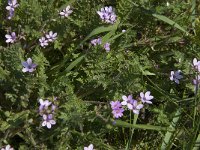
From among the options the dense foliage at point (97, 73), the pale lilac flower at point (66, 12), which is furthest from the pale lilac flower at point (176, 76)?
the pale lilac flower at point (66, 12)

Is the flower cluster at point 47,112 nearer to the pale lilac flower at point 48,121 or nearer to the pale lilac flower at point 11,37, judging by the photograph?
the pale lilac flower at point 48,121

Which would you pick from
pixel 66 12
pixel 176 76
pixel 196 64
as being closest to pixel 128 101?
pixel 176 76

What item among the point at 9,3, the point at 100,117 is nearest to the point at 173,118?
the point at 100,117

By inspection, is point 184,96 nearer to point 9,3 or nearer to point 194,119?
point 194,119

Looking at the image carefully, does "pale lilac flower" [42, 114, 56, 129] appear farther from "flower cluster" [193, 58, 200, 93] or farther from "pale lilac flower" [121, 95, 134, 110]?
"flower cluster" [193, 58, 200, 93]

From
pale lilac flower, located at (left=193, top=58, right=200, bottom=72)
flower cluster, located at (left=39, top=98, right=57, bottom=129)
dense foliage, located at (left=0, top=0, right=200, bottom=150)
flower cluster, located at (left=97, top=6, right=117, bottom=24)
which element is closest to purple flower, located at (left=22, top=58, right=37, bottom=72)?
dense foliage, located at (left=0, top=0, right=200, bottom=150)

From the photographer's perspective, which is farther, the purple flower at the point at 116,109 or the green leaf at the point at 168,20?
the green leaf at the point at 168,20

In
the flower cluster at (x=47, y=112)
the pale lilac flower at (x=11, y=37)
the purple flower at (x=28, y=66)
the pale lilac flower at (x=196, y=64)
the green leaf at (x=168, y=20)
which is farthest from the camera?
the green leaf at (x=168, y=20)

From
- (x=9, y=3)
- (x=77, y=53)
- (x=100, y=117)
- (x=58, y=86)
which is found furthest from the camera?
(x=77, y=53)
